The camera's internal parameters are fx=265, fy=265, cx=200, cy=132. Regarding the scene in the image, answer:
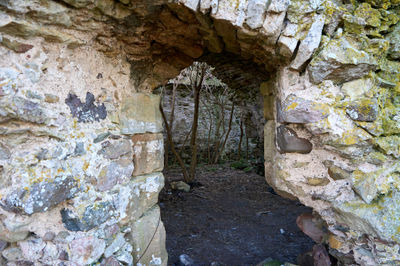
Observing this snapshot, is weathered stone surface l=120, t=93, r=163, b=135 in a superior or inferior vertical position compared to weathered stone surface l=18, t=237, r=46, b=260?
superior

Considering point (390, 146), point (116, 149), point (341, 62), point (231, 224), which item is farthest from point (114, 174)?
point (231, 224)

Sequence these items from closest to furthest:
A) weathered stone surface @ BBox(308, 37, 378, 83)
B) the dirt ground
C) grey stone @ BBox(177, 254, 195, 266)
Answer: weathered stone surface @ BBox(308, 37, 378, 83), grey stone @ BBox(177, 254, 195, 266), the dirt ground

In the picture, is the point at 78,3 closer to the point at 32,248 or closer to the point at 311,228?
the point at 32,248

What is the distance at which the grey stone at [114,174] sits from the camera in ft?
5.08

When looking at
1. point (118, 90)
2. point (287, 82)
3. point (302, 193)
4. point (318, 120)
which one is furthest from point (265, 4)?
point (302, 193)

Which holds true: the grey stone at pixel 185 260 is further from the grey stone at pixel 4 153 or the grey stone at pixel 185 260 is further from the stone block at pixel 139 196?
the grey stone at pixel 4 153

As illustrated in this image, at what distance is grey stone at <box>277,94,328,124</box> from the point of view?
1514 millimetres

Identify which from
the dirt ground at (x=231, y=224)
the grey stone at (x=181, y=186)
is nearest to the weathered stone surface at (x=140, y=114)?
the dirt ground at (x=231, y=224)

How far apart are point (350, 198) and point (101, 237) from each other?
147cm

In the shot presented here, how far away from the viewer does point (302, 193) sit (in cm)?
174

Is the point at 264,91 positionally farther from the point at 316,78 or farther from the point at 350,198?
the point at 350,198

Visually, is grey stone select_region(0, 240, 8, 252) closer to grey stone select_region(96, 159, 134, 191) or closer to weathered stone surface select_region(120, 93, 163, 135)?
grey stone select_region(96, 159, 134, 191)

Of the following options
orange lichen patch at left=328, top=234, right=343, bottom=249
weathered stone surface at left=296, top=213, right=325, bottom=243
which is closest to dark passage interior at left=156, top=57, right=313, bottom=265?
weathered stone surface at left=296, top=213, right=325, bottom=243

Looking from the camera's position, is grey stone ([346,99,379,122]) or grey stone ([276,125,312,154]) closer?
grey stone ([346,99,379,122])
